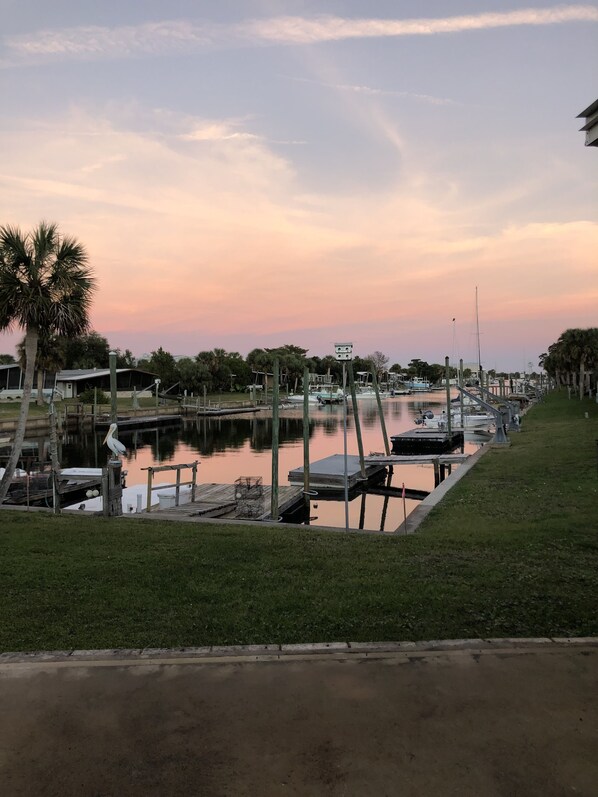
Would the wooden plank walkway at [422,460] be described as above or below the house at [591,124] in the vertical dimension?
below

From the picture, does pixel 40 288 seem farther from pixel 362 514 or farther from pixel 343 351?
pixel 362 514

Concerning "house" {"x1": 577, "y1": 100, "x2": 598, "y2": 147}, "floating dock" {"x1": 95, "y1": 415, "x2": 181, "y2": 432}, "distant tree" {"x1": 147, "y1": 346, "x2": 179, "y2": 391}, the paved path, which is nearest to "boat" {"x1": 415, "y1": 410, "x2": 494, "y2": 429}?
"floating dock" {"x1": 95, "y1": 415, "x2": 181, "y2": 432}

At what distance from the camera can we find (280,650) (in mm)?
5410

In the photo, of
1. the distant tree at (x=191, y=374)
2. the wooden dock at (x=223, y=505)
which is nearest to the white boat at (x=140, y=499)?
the wooden dock at (x=223, y=505)

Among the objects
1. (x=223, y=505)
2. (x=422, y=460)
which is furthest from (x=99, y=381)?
(x=223, y=505)

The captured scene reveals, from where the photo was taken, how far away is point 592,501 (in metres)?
13.9

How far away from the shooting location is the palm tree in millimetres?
13680

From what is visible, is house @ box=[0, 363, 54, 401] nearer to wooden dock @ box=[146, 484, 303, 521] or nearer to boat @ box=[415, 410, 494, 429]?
boat @ box=[415, 410, 494, 429]

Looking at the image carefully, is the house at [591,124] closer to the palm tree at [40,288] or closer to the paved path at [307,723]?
the paved path at [307,723]

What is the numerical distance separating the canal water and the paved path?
15.4 m

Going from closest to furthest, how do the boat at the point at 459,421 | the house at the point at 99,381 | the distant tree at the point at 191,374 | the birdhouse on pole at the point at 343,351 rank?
the birdhouse on pole at the point at 343,351 → the boat at the point at 459,421 → the house at the point at 99,381 → the distant tree at the point at 191,374

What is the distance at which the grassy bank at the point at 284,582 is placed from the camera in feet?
19.6

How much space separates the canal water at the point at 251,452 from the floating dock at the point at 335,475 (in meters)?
0.94

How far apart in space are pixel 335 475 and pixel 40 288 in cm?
1705
